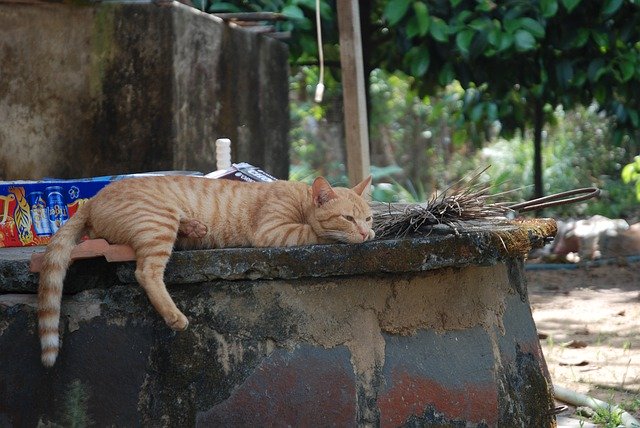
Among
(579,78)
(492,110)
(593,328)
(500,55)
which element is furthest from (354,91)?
(492,110)

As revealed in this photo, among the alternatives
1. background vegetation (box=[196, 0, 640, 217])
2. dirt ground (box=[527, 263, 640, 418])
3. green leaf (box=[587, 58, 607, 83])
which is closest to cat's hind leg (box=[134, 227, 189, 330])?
background vegetation (box=[196, 0, 640, 217])

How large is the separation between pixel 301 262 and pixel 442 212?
658 mm

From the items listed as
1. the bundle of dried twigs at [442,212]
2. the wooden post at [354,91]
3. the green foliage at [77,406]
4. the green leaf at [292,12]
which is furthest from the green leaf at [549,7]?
the green foliage at [77,406]

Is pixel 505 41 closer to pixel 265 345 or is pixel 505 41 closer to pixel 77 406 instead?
pixel 265 345

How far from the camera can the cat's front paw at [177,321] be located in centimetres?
302

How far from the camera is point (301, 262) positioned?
10.0 ft

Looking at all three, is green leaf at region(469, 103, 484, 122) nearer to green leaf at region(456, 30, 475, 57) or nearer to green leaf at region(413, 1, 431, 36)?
green leaf at region(456, 30, 475, 57)

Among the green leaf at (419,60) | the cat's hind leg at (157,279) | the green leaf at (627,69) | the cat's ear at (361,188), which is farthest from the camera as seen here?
the green leaf at (627,69)

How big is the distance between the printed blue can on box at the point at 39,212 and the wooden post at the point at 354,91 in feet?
5.66

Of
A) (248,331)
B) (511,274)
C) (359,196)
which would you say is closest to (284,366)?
(248,331)

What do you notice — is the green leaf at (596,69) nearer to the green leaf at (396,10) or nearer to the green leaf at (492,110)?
the green leaf at (492,110)

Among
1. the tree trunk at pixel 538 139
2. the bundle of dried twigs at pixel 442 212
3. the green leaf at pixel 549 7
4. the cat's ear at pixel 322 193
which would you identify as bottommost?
the bundle of dried twigs at pixel 442 212

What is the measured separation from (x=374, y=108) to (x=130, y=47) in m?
9.80

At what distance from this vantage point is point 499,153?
45.9ft
